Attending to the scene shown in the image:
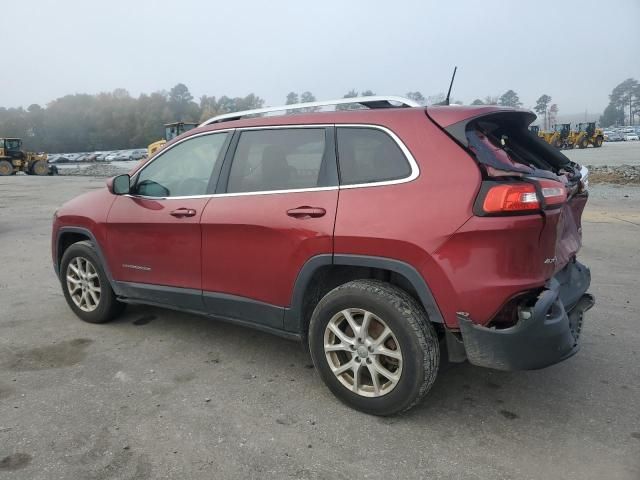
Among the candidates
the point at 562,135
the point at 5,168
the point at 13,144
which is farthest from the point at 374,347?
the point at 562,135

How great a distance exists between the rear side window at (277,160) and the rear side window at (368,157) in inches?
6.4

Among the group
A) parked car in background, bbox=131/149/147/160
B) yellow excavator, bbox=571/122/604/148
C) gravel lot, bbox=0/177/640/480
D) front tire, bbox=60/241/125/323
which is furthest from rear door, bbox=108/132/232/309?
parked car in background, bbox=131/149/147/160

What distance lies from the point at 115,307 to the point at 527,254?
137 inches

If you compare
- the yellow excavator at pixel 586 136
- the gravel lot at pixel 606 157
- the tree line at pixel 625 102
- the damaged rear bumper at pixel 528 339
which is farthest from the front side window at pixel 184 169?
the tree line at pixel 625 102

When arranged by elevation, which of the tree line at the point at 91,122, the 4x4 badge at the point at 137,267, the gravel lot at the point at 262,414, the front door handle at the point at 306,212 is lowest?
the gravel lot at the point at 262,414

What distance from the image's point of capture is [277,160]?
3395 millimetres

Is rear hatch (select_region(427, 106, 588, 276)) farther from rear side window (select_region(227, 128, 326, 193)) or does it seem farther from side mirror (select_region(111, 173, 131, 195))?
side mirror (select_region(111, 173, 131, 195))

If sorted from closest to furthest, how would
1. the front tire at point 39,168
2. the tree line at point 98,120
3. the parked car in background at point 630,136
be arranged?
1. the front tire at point 39,168
2. the parked car in background at point 630,136
3. the tree line at point 98,120

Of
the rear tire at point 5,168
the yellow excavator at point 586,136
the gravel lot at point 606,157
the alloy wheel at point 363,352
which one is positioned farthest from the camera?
the yellow excavator at point 586,136

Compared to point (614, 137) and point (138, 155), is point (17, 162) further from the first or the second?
point (614, 137)

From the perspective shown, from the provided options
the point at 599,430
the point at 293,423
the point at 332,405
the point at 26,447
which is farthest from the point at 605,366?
the point at 26,447

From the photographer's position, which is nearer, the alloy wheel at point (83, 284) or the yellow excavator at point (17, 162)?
the alloy wheel at point (83, 284)

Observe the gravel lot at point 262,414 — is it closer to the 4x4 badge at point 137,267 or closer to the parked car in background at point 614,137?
the 4x4 badge at point 137,267

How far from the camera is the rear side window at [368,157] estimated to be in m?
2.89
